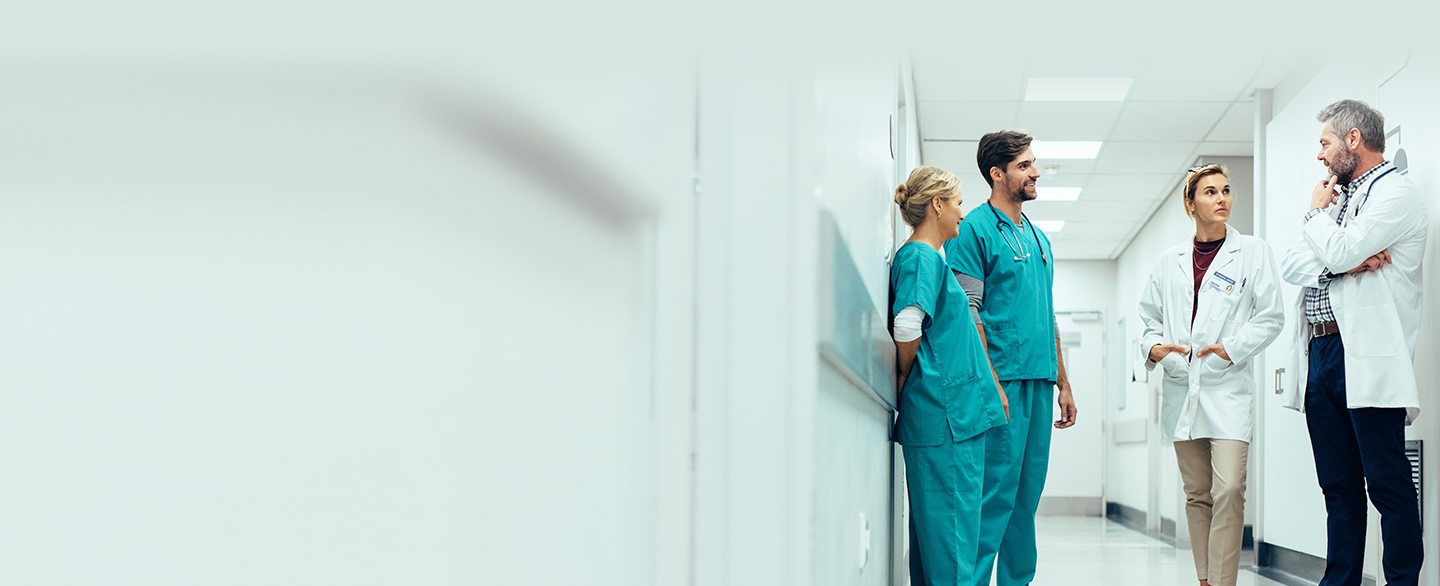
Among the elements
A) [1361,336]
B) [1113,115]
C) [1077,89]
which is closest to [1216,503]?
[1361,336]

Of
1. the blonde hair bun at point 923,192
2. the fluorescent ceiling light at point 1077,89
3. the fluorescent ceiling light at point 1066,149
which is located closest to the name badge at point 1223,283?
the blonde hair bun at point 923,192

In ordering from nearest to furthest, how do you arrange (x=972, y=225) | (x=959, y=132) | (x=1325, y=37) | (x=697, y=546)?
(x=697, y=546)
(x=972, y=225)
(x=1325, y=37)
(x=959, y=132)

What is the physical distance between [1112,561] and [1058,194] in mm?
3303

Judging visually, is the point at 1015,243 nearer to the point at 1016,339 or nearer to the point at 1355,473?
the point at 1016,339

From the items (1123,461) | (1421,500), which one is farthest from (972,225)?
(1123,461)

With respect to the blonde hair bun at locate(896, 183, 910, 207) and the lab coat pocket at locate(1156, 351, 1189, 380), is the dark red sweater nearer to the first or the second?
the lab coat pocket at locate(1156, 351, 1189, 380)

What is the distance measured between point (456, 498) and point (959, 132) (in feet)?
18.3

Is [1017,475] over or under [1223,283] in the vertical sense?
under

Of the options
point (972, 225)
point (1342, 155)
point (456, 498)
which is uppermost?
point (1342, 155)

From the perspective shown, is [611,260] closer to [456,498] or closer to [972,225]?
[456,498]

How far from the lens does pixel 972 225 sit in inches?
102

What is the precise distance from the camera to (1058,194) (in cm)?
725

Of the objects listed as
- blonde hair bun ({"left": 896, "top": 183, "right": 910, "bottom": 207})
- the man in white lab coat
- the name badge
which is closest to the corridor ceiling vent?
the name badge

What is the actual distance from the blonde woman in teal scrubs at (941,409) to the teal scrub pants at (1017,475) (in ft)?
0.81
